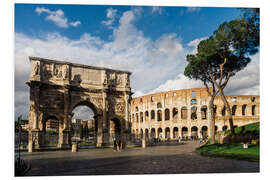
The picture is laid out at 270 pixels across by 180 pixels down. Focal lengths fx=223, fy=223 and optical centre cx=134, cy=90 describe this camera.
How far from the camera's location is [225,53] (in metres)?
16.0

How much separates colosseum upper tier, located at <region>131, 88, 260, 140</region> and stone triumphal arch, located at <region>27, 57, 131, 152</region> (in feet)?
49.6

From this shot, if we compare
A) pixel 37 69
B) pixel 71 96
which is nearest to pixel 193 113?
pixel 71 96

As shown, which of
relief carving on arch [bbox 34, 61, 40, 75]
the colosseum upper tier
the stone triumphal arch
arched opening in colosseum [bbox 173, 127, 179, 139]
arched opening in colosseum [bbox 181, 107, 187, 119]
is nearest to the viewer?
A: the stone triumphal arch

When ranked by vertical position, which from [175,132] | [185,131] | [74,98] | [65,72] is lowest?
[175,132]

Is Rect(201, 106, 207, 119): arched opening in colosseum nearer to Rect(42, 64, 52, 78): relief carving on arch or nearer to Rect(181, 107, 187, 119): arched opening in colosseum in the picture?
Rect(181, 107, 187, 119): arched opening in colosseum

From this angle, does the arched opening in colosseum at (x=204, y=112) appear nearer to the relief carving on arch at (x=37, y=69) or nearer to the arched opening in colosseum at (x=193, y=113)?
the arched opening in colosseum at (x=193, y=113)

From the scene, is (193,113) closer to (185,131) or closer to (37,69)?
(185,131)

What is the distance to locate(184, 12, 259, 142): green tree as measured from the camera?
13.6m

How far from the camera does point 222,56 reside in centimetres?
1628

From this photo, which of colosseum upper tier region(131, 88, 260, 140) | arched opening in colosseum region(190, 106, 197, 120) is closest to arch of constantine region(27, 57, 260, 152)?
colosseum upper tier region(131, 88, 260, 140)

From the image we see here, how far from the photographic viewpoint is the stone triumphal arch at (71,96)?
19.5 m

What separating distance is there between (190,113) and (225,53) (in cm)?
2350

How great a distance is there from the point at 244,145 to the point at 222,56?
22.9 ft
